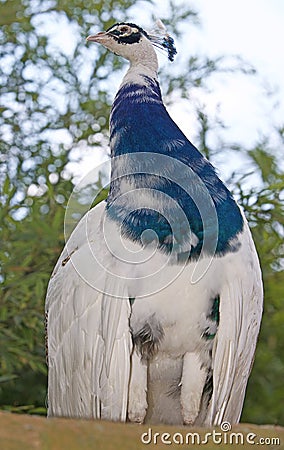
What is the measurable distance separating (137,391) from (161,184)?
1.09 ft

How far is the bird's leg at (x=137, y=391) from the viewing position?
131 cm

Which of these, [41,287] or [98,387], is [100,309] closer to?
[98,387]

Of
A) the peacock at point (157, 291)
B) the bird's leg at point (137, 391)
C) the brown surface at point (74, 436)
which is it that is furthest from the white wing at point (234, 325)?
the brown surface at point (74, 436)

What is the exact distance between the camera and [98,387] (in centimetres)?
133

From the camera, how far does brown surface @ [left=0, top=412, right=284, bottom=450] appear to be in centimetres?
94

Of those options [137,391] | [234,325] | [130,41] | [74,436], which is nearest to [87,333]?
[137,391]

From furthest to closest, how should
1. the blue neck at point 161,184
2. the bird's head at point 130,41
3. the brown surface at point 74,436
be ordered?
the bird's head at point 130,41
the blue neck at point 161,184
the brown surface at point 74,436

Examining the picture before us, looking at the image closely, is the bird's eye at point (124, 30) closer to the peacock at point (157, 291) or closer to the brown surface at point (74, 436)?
the peacock at point (157, 291)

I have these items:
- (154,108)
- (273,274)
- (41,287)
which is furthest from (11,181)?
(154,108)

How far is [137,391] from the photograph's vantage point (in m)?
1.31

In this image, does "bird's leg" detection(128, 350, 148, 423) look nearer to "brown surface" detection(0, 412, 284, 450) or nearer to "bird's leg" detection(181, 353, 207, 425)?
"bird's leg" detection(181, 353, 207, 425)

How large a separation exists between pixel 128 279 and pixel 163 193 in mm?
147

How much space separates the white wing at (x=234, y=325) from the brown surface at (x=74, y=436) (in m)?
0.23

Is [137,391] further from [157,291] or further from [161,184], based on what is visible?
[161,184]
